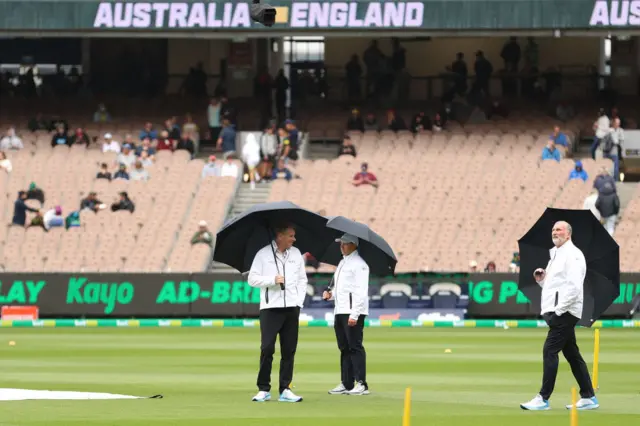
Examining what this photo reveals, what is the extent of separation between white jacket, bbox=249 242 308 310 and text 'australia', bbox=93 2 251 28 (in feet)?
94.9

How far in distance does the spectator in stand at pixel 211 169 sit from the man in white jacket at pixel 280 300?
25.8m

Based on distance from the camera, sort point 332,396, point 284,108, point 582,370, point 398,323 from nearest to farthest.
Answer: point 582,370, point 332,396, point 398,323, point 284,108

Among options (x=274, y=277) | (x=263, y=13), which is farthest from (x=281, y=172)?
(x=274, y=277)

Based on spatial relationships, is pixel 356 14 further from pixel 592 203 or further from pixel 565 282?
pixel 565 282

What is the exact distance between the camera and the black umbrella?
1714 centimetres

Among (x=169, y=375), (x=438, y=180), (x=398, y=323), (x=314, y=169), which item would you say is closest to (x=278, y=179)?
(x=314, y=169)

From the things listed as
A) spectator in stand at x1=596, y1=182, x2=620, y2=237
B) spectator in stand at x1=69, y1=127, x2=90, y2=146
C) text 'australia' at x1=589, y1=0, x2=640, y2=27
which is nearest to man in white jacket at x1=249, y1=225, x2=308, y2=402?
spectator in stand at x1=596, y1=182, x2=620, y2=237

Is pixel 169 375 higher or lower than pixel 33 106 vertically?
lower

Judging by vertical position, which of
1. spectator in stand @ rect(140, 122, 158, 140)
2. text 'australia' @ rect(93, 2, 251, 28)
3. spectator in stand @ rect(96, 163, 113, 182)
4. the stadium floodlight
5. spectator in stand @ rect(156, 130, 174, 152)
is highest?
text 'australia' @ rect(93, 2, 251, 28)

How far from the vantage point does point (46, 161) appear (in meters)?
44.5

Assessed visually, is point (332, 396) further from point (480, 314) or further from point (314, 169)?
point (314, 169)

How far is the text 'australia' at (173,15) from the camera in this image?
4550 centimetres

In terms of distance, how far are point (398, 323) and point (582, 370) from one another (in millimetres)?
18279

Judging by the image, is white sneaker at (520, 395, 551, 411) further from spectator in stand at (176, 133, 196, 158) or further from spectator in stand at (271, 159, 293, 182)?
spectator in stand at (176, 133, 196, 158)
